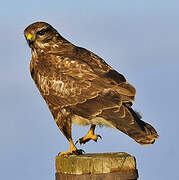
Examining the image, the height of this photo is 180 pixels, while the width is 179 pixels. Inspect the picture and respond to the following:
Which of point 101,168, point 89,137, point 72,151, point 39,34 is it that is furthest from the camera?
point 39,34

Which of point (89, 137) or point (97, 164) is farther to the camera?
point (89, 137)

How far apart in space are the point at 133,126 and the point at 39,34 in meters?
3.12

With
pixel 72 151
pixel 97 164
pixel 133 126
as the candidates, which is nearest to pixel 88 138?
pixel 72 151

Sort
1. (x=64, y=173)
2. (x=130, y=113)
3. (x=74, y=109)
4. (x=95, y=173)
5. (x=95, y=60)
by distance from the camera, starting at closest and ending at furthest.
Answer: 1. (x=95, y=173)
2. (x=64, y=173)
3. (x=130, y=113)
4. (x=74, y=109)
5. (x=95, y=60)

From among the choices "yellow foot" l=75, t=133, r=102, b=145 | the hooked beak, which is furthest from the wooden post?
the hooked beak

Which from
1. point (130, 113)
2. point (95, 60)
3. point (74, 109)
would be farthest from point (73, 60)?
point (130, 113)

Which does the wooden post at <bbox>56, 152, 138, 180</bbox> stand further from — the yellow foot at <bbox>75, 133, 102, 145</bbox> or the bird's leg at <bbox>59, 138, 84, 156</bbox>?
the yellow foot at <bbox>75, 133, 102, 145</bbox>

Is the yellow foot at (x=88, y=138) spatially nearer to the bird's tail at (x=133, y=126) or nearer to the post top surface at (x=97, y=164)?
the bird's tail at (x=133, y=126)

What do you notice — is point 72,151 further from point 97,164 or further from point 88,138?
point 97,164

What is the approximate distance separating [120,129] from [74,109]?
1.06m

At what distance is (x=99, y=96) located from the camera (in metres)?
7.98

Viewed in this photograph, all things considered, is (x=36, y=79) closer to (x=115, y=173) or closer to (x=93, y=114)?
(x=93, y=114)

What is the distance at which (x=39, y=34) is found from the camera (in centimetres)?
931

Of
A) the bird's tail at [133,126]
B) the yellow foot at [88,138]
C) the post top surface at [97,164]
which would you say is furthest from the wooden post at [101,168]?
the yellow foot at [88,138]
